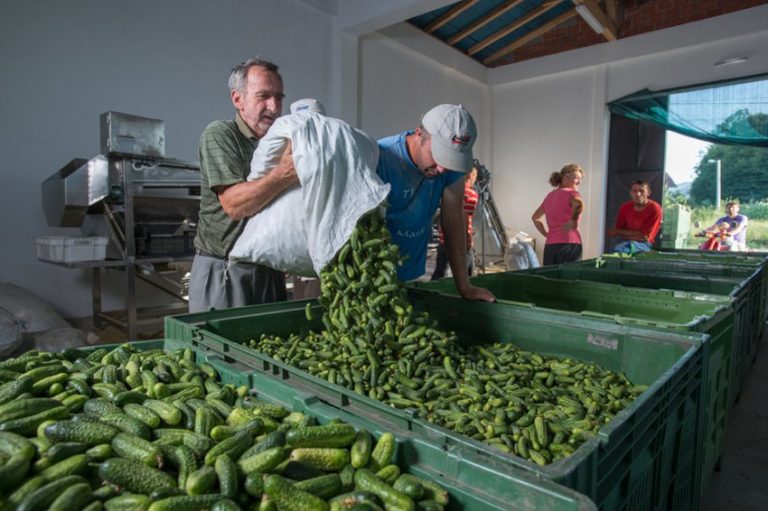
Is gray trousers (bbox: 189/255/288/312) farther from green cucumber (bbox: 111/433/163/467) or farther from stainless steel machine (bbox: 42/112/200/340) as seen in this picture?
stainless steel machine (bbox: 42/112/200/340)

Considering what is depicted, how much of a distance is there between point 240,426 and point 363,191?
3.50 ft

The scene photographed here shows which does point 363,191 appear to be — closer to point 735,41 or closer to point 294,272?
point 294,272

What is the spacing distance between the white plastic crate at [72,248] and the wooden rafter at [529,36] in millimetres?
9995

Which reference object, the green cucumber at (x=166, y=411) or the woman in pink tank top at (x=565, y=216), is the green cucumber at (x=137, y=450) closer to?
the green cucumber at (x=166, y=411)

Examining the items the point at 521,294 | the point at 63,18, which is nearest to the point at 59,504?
the point at 521,294

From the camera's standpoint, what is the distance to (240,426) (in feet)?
3.91

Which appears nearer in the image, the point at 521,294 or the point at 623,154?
the point at 521,294

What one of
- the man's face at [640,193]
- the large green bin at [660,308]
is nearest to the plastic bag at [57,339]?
the large green bin at [660,308]

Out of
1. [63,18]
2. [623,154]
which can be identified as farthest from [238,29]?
[623,154]

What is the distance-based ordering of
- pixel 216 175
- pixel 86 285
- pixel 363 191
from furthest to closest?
pixel 86 285, pixel 216 175, pixel 363 191

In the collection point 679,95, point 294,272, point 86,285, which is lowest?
point 86,285

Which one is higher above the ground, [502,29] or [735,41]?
[502,29]

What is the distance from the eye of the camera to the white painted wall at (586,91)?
9086 mm

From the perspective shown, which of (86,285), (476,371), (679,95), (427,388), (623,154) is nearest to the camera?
(427,388)
